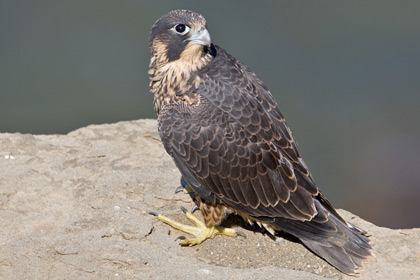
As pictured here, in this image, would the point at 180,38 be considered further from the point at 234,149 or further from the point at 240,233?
the point at 240,233

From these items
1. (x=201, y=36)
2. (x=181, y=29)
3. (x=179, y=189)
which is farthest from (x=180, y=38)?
(x=179, y=189)

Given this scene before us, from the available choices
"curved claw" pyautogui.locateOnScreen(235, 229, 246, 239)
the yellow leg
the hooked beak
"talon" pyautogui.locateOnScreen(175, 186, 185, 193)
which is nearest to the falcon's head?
the hooked beak

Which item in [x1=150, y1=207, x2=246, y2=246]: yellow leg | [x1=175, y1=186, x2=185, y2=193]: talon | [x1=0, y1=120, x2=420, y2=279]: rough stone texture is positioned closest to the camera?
[x1=0, y1=120, x2=420, y2=279]: rough stone texture

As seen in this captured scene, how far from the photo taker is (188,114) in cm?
527

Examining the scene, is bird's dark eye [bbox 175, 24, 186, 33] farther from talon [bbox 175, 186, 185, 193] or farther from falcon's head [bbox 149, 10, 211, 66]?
talon [bbox 175, 186, 185, 193]

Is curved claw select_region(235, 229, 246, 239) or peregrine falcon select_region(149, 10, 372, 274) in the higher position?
peregrine falcon select_region(149, 10, 372, 274)

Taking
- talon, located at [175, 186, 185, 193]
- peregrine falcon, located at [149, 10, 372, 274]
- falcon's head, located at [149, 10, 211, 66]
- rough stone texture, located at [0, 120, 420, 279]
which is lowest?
rough stone texture, located at [0, 120, 420, 279]

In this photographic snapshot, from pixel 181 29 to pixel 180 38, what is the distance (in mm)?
76

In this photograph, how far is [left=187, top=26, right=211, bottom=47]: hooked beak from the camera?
17.3 ft

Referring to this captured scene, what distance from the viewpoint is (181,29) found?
17.6 feet

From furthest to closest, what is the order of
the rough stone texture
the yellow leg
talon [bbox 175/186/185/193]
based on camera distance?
talon [bbox 175/186/185/193], the yellow leg, the rough stone texture

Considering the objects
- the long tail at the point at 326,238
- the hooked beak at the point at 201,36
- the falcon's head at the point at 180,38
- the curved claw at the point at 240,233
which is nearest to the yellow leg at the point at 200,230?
the curved claw at the point at 240,233

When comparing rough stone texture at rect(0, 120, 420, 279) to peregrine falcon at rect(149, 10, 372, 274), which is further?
peregrine falcon at rect(149, 10, 372, 274)

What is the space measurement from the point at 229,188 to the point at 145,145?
5.66ft
